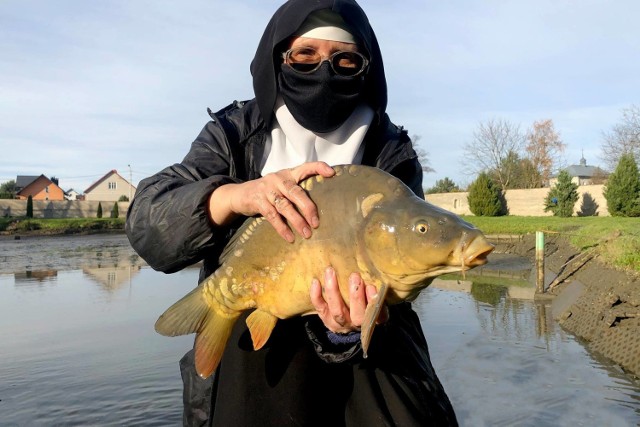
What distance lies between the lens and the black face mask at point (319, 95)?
222 centimetres

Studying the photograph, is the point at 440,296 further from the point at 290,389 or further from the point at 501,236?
the point at 501,236

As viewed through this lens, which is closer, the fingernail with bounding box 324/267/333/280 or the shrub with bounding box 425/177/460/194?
the fingernail with bounding box 324/267/333/280

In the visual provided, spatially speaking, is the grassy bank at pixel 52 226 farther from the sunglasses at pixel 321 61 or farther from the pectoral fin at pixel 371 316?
the pectoral fin at pixel 371 316

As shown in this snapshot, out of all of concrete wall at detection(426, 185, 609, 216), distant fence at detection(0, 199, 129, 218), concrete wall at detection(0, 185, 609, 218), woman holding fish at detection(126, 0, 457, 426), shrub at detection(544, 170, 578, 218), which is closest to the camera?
woman holding fish at detection(126, 0, 457, 426)

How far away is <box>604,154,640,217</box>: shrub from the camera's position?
28.1 metres

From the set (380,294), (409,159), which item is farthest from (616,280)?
(380,294)

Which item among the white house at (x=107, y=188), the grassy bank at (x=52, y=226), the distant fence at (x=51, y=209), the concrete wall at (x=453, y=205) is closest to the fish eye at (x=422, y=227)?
the concrete wall at (x=453, y=205)

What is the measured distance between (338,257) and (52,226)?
130 ft

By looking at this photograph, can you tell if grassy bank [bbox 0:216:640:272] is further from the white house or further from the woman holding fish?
the white house

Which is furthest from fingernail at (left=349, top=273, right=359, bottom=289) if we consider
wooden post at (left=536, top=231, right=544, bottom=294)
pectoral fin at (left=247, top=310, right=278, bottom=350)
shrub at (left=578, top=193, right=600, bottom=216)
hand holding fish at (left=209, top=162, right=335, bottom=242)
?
shrub at (left=578, top=193, right=600, bottom=216)

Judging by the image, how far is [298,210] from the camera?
1.84 meters

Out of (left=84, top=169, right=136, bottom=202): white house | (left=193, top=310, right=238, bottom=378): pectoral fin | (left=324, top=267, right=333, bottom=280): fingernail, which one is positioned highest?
(left=84, top=169, right=136, bottom=202): white house

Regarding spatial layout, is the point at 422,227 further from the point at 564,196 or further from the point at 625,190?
the point at 564,196

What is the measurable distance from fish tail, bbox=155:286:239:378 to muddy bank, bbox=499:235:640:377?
5.96 metres
